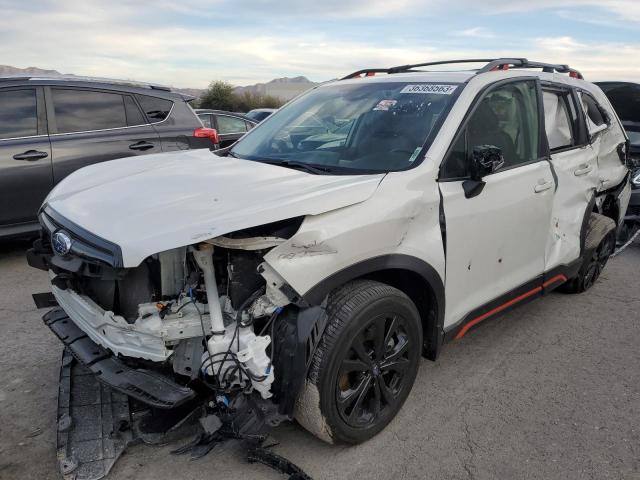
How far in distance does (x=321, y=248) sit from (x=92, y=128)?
432cm

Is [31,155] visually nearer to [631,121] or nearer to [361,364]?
[361,364]

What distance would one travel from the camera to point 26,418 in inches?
118

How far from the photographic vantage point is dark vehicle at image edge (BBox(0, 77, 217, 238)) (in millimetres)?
5266

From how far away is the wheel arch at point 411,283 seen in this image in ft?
8.15

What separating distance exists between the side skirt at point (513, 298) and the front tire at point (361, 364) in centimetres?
36

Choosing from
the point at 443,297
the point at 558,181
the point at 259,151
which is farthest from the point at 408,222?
the point at 558,181

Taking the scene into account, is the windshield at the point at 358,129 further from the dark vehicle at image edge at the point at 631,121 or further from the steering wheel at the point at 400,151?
the dark vehicle at image edge at the point at 631,121

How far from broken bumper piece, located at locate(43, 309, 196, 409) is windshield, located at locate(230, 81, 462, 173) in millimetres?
1369

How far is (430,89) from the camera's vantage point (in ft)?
11.1

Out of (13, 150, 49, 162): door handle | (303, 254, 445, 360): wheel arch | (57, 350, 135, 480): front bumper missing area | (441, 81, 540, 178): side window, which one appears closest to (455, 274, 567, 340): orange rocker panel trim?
(303, 254, 445, 360): wheel arch

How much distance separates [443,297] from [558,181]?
144 cm

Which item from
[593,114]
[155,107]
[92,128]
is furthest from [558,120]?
[92,128]

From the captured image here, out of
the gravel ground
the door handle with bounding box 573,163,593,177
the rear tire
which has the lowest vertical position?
the gravel ground

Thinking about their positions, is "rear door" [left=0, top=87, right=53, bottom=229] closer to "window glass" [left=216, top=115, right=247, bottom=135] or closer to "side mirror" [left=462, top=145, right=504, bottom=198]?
"side mirror" [left=462, top=145, right=504, bottom=198]
